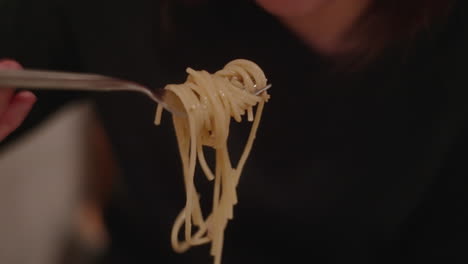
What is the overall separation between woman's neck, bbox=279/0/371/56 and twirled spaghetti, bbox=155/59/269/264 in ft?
0.70

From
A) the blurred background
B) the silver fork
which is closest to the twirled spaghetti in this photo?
the silver fork

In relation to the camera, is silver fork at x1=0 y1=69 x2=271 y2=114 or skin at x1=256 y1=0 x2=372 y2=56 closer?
silver fork at x1=0 y1=69 x2=271 y2=114

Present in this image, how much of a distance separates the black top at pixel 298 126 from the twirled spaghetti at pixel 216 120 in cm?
12

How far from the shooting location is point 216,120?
609 mm

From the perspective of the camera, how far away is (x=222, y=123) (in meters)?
Answer: 0.61

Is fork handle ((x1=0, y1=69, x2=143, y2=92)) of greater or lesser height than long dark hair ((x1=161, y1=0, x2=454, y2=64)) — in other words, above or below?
below

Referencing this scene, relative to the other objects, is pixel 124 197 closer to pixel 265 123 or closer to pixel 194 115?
pixel 265 123

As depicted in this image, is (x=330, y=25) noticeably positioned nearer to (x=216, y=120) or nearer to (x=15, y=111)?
(x=216, y=120)

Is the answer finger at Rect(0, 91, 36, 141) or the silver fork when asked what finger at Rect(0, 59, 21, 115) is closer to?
finger at Rect(0, 91, 36, 141)

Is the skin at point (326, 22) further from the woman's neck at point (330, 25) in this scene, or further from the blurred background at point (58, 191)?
the blurred background at point (58, 191)

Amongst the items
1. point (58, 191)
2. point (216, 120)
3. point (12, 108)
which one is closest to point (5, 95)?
point (12, 108)

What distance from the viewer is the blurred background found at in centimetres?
174

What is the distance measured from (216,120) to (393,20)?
0.38 metres

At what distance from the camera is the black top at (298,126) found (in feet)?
2.85
